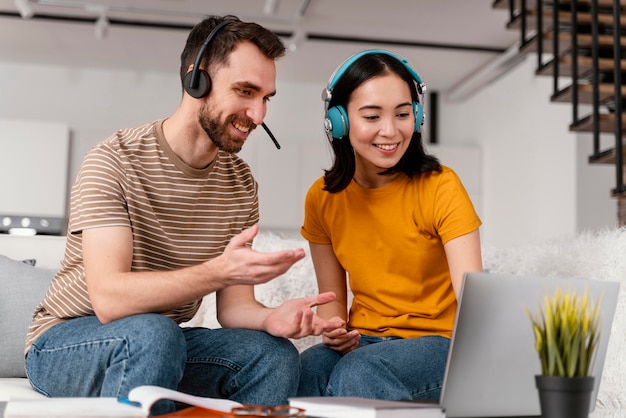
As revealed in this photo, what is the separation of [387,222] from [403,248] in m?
0.08

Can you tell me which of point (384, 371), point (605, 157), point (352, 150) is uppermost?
point (605, 157)

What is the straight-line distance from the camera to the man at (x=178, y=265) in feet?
4.88

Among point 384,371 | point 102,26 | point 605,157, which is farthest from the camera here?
point 102,26

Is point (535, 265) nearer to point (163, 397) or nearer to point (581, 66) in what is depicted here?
point (163, 397)

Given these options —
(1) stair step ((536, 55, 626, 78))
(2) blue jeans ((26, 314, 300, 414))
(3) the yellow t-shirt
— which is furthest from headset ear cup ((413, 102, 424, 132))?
(1) stair step ((536, 55, 626, 78))

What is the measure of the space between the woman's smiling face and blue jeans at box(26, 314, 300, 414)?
53 cm

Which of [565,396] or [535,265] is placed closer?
[565,396]

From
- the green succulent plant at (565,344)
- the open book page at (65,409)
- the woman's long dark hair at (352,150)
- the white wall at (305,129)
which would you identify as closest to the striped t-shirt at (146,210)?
the woman's long dark hair at (352,150)

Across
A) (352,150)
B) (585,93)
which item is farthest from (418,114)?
(585,93)

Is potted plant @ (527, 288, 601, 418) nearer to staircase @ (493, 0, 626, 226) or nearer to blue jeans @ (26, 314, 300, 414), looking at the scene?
blue jeans @ (26, 314, 300, 414)

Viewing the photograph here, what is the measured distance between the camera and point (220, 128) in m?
1.77

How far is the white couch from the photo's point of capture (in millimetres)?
2078

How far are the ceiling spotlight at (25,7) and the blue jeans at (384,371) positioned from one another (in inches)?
164

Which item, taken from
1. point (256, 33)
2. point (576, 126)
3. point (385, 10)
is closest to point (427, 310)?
point (256, 33)
